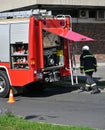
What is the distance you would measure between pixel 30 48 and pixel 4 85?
1.76 m

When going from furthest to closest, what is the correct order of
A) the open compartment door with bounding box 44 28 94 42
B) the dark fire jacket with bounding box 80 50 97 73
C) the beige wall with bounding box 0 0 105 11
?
the beige wall with bounding box 0 0 105 11 < the dark fire jacket with bounding box 80 50 97 73 < the open compartment door with bounding box 44 28 94 42

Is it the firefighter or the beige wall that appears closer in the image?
the firefighter

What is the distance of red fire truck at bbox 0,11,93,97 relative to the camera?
15266mm

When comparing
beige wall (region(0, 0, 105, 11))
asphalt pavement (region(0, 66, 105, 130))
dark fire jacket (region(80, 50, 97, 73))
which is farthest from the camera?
beige wall (region(0, 0, 105, 11))

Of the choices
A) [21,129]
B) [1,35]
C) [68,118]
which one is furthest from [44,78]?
[21,129]

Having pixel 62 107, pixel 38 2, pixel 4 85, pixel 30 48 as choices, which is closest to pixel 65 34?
pixel 30 48

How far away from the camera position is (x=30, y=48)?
15.1m

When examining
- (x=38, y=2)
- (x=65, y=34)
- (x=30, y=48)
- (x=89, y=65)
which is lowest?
(x=89, y=65)

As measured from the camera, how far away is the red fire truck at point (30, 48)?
15.3m

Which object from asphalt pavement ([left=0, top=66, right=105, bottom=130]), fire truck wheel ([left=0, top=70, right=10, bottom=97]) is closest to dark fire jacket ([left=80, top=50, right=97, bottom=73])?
asphalt pavement ([left=0, top=66, right=105, bottom=130])

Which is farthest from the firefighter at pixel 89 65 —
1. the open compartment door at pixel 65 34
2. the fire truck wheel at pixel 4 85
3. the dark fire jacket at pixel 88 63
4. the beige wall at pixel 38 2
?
the beige wall at pixel 38 2

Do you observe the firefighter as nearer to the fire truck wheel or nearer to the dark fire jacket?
the dark fire jacket

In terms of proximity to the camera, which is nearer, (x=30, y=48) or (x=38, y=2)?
(x=30, y=48)

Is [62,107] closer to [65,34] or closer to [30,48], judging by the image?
[30,48]
